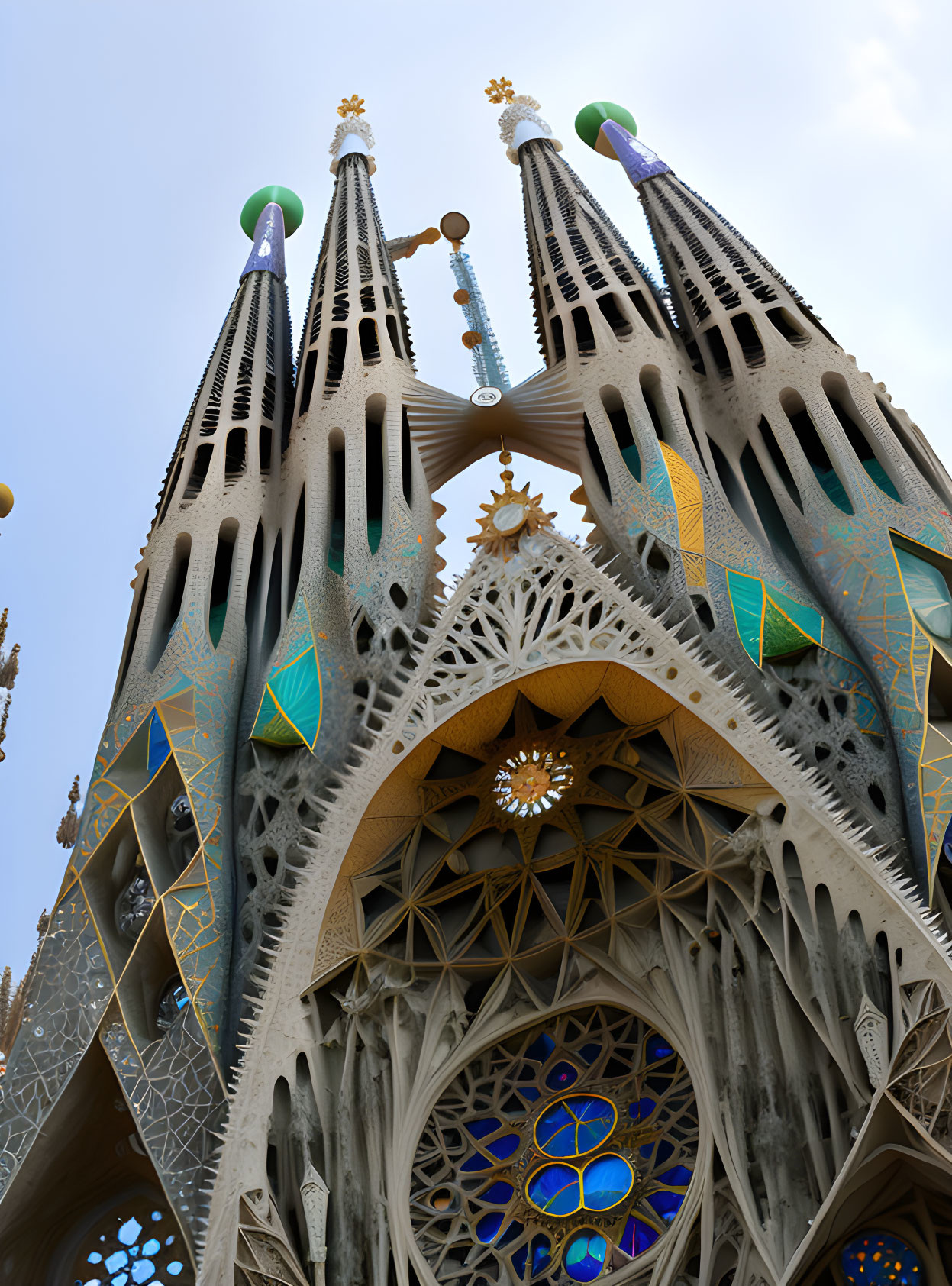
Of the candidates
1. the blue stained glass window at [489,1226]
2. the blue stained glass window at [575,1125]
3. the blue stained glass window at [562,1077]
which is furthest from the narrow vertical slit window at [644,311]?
→ the blue stained glass window at [489,1226]

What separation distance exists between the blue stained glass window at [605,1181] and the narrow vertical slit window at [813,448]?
283 inches

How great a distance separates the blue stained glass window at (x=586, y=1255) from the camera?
11695 millimetres

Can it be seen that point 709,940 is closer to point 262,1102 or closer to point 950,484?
point 262,1102

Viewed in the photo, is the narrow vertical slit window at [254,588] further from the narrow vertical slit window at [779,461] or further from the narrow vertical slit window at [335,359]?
the narrow vertical slit window at [779,461]

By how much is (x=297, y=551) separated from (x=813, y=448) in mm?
6241

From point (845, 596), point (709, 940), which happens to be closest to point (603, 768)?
point (709, 940)

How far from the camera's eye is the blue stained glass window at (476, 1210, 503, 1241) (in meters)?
12.1

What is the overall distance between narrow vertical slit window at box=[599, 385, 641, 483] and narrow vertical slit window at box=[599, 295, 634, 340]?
1329mm

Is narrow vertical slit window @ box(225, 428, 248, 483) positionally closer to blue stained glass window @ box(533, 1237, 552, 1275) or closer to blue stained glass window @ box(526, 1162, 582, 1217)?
blue stained glass window @ box(526, 1162, 582, 1217)

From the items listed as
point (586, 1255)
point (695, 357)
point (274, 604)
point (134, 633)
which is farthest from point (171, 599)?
point (586, 1255)

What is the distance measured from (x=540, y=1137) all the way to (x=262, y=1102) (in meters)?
2.53

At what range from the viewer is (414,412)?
1958cm

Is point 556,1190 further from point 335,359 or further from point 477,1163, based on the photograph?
point 335,359

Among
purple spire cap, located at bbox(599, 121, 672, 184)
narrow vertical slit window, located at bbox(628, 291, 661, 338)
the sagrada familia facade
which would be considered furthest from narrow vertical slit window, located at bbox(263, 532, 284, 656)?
→ purple spire cap, located at bbox(599, 121, 672, 184)
